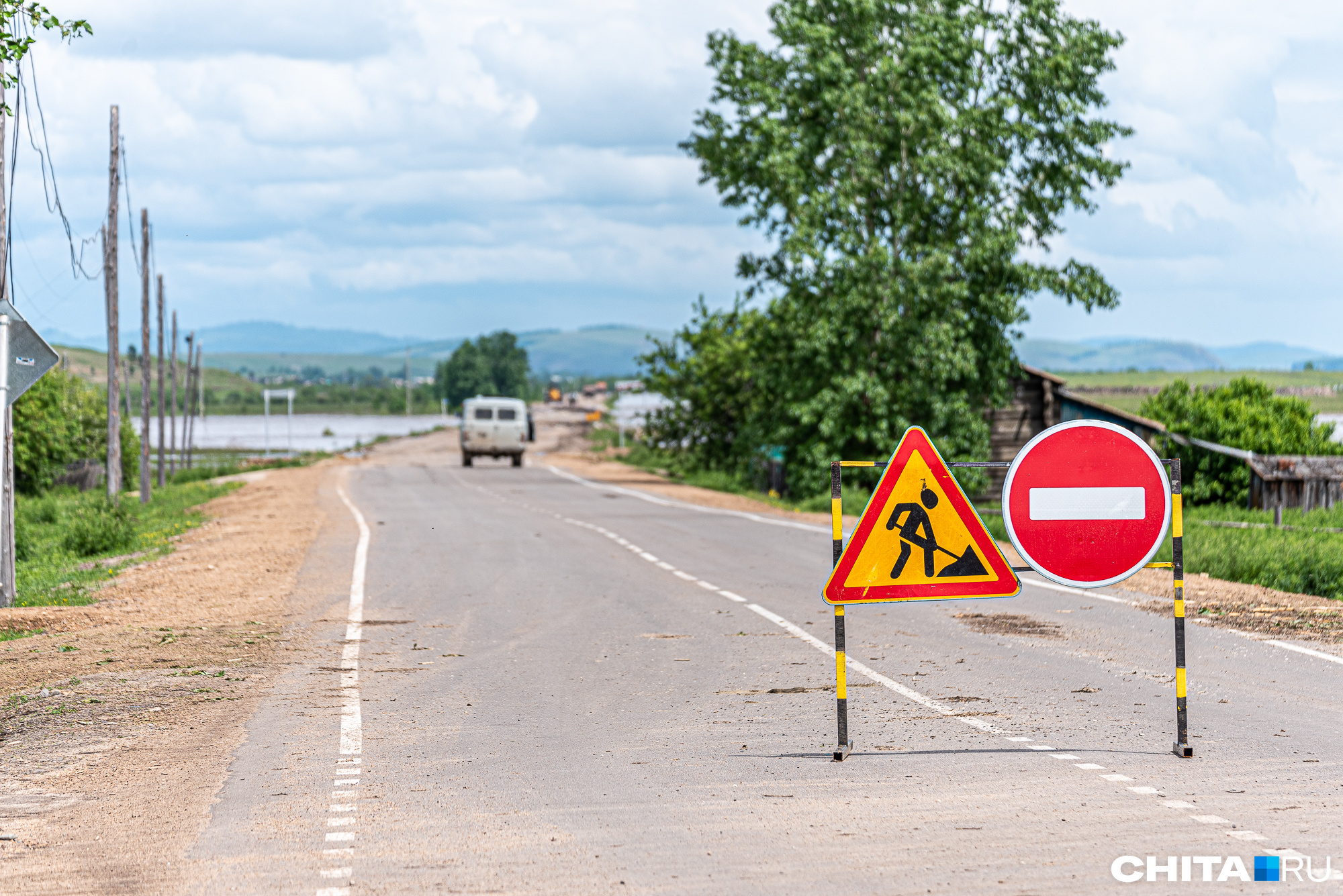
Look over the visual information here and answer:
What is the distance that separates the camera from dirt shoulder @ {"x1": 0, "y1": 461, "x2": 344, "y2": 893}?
592cm

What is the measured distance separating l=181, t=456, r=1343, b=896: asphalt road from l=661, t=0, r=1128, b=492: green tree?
18529 mm

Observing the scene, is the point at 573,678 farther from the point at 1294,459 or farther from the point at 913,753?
the point at 1294,459

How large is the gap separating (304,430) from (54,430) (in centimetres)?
8104

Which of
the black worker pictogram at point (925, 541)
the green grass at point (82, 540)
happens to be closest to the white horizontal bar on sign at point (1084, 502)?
the black worker pictogram at point (925, 541)

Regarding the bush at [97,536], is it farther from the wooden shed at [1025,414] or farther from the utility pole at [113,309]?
the wooden shed at [1025,414]

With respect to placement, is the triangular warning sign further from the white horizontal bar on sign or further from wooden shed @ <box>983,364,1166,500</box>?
wooden shed @ <box>983,364,1166,500</box>

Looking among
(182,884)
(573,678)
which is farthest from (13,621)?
(182,884)

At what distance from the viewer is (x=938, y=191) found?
33562 mm

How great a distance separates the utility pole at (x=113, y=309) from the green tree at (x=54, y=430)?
29.2ft

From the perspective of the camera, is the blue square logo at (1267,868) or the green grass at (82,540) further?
the green grass at (82,540)

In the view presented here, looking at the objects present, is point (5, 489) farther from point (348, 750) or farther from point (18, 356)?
point (348, 750)

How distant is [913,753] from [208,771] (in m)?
3.85

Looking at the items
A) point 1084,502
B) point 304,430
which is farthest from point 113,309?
point 304,430

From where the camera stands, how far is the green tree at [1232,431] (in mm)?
30016
